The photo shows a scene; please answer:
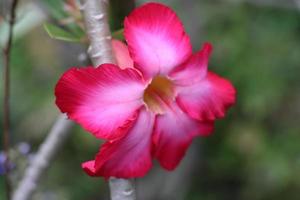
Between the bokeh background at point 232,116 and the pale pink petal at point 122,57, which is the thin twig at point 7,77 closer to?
the pale pink petal at point 122,57

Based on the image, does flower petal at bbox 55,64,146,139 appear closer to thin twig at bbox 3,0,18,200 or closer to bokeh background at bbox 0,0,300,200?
thin twig at bbox 3,0,18,200

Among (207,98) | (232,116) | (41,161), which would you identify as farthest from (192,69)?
(232,116)

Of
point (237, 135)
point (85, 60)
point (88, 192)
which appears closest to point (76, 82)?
point (85, 60)

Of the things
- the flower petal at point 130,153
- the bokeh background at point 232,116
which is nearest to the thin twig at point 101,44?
the flower petal at point 130,153

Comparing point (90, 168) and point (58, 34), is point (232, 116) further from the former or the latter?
point (90, 168)

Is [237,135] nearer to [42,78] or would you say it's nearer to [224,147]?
[224,147]

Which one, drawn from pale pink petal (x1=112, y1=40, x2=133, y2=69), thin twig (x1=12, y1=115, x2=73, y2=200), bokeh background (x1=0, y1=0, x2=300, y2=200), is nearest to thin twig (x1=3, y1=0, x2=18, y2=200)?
thin twig (x1=12, y1=115, x2=73, y2=200)

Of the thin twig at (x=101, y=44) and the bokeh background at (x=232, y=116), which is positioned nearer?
the thin twig at (x=101, y=44)
